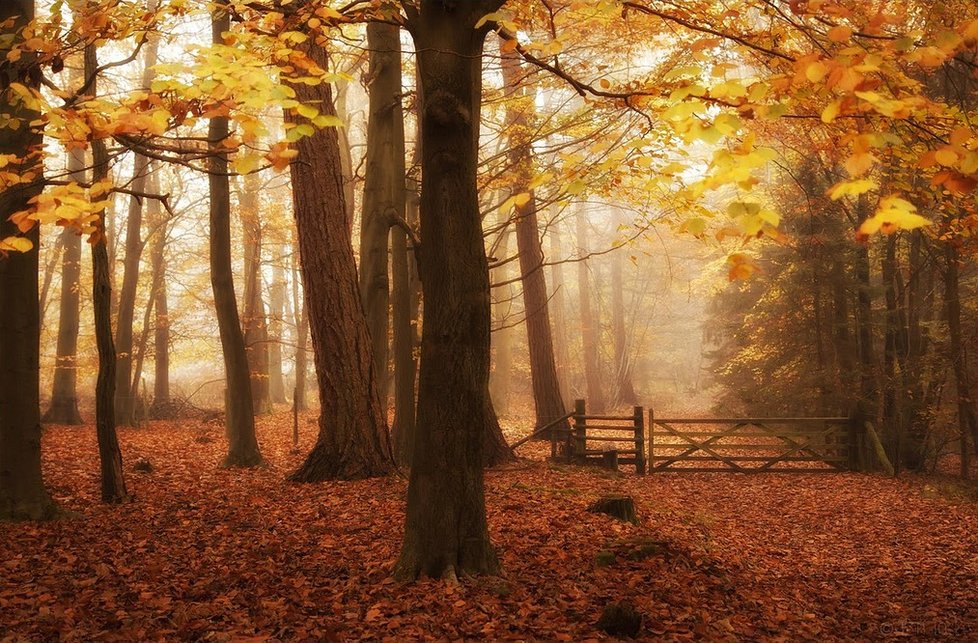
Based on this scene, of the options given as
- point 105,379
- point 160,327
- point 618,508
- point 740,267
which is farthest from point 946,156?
point 160,327

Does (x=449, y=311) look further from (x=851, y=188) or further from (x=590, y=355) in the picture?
(x=590, y=355)

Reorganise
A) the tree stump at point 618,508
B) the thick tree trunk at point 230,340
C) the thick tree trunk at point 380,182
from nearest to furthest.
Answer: the tree stump at point 618,508, the thick tree trunk at point 380,182, the thick tree trunk at point 230,340

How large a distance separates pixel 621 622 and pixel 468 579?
113 centimetres

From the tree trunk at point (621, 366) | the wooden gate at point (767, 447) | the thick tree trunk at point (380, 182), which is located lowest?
the wooden gate at point (767, 447)

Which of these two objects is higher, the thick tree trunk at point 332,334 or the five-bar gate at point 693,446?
the thick tree trunk at point 332,334

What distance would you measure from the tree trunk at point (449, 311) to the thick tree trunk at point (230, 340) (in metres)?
6.76

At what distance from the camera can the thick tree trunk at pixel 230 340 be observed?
10.8 meters

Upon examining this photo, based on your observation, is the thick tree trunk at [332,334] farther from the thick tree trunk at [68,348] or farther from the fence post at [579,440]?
the thick tree trunk at [68,348]

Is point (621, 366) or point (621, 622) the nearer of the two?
point (621, 622)

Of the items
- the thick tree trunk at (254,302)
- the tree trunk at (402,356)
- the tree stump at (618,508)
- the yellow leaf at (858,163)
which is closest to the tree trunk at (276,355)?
the thick tree trunk at (254,302)

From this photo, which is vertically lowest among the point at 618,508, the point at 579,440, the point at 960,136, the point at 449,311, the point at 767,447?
the point at 767,447

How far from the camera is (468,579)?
4.88 m

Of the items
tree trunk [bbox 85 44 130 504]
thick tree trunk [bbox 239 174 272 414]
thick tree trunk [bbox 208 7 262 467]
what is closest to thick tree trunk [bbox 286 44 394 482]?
tree trunk [bbox 85 44 130 504]

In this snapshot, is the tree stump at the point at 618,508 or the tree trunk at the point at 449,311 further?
the tree stump at the point at 618,508
